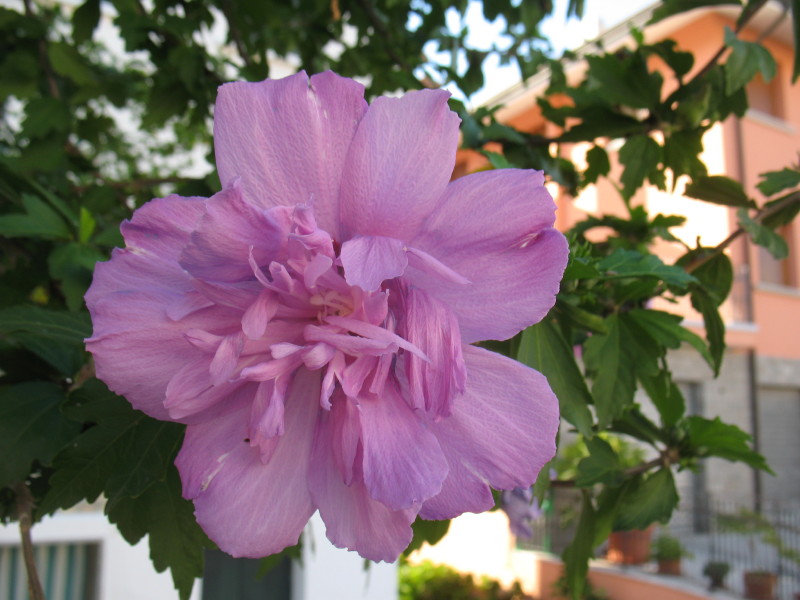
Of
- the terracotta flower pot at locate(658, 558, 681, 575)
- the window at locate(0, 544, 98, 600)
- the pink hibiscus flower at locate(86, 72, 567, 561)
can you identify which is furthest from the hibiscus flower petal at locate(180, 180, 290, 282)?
the terracotta flower pot at locate(658, 558, 681, 575)

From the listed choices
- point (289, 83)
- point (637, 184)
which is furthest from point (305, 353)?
point (637, 184)

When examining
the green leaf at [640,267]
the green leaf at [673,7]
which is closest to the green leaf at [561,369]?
the green leaf at [640,267]

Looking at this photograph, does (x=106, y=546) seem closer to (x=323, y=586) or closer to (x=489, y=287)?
(x=323, y=586)

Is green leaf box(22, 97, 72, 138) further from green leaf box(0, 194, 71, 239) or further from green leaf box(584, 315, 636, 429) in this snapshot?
green leaf box(584, 315, 636, 429)

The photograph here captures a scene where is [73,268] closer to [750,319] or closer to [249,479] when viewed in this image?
[249,479]


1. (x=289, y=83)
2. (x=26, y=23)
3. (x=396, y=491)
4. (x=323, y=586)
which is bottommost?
(x=323, y=586)

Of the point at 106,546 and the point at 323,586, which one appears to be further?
the point at 323,586

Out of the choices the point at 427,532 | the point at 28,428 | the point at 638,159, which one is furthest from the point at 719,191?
the point at 28,428
